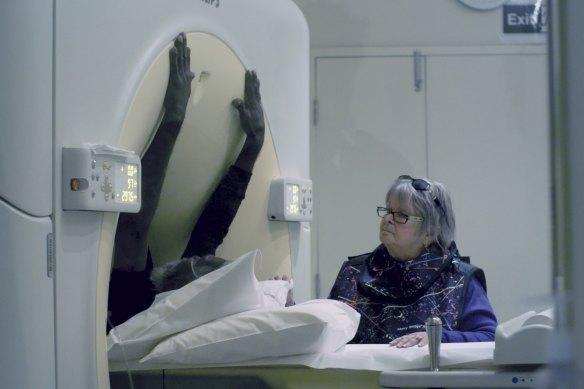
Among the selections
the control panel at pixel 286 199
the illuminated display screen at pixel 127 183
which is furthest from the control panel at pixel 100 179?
the control panel at pixel 286 199

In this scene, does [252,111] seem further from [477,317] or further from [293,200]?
[477,317]

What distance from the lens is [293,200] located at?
8.21 ft

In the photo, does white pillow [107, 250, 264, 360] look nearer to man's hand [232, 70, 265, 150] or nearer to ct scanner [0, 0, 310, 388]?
ct scanner [0, 0, 310, 388]

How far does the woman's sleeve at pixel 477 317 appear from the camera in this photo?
2021mm

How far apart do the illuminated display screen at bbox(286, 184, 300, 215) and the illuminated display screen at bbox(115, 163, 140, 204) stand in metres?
0.90

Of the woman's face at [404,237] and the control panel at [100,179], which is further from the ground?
the control panel at [100,179]

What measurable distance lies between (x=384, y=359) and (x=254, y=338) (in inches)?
10.4

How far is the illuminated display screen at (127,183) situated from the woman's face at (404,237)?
1.02 metres

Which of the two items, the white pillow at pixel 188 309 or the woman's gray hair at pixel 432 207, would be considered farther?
the woman's gray hair at pixel 432 207

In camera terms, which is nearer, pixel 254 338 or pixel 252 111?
pixel 254 338

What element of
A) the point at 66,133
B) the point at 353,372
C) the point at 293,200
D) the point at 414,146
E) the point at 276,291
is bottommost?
the point at 353,372

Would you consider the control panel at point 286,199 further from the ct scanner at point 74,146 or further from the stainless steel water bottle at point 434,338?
the stainless steel water bottle at point 434,338

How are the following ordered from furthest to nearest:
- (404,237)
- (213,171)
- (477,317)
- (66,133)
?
(404,237), (213,171), (477,317), (66,133)

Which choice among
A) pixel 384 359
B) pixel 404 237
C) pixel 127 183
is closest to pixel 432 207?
pixel 404 237
